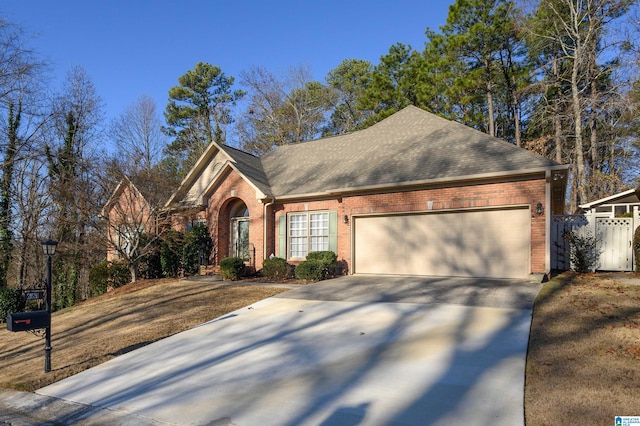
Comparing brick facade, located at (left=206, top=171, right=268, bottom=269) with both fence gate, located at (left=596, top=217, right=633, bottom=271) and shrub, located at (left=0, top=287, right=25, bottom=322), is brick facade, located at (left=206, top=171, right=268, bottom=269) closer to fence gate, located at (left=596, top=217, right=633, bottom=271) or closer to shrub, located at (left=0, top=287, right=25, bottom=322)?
shrub, located at (left=0, top=287, right=25, bottom=322)

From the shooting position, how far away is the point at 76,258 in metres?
22.2

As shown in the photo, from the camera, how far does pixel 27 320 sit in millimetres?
7516

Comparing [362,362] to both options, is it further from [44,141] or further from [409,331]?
Result: [44,141]

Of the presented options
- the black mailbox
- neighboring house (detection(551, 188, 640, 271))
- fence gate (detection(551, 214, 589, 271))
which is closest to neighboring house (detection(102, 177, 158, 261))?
the black mailbox

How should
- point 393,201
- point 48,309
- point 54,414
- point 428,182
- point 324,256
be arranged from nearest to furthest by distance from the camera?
point 54,414, point 48,309, point 428,182, point 393,201, point 324,256

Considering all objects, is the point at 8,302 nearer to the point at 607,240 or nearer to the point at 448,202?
the point at 448,202

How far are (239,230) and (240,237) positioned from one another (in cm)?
32

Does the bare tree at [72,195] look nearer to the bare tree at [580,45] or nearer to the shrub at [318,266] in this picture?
the shrub at [318,266]

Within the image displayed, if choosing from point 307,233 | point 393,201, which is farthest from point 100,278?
point 393,201

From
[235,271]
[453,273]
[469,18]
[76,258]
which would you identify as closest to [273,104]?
[469,18]

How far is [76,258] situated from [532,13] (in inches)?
1152

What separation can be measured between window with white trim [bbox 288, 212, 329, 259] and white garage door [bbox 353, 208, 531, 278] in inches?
57.4

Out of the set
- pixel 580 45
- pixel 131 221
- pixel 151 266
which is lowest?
pixel 151 266

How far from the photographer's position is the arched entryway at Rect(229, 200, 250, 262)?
1747 centimetres
